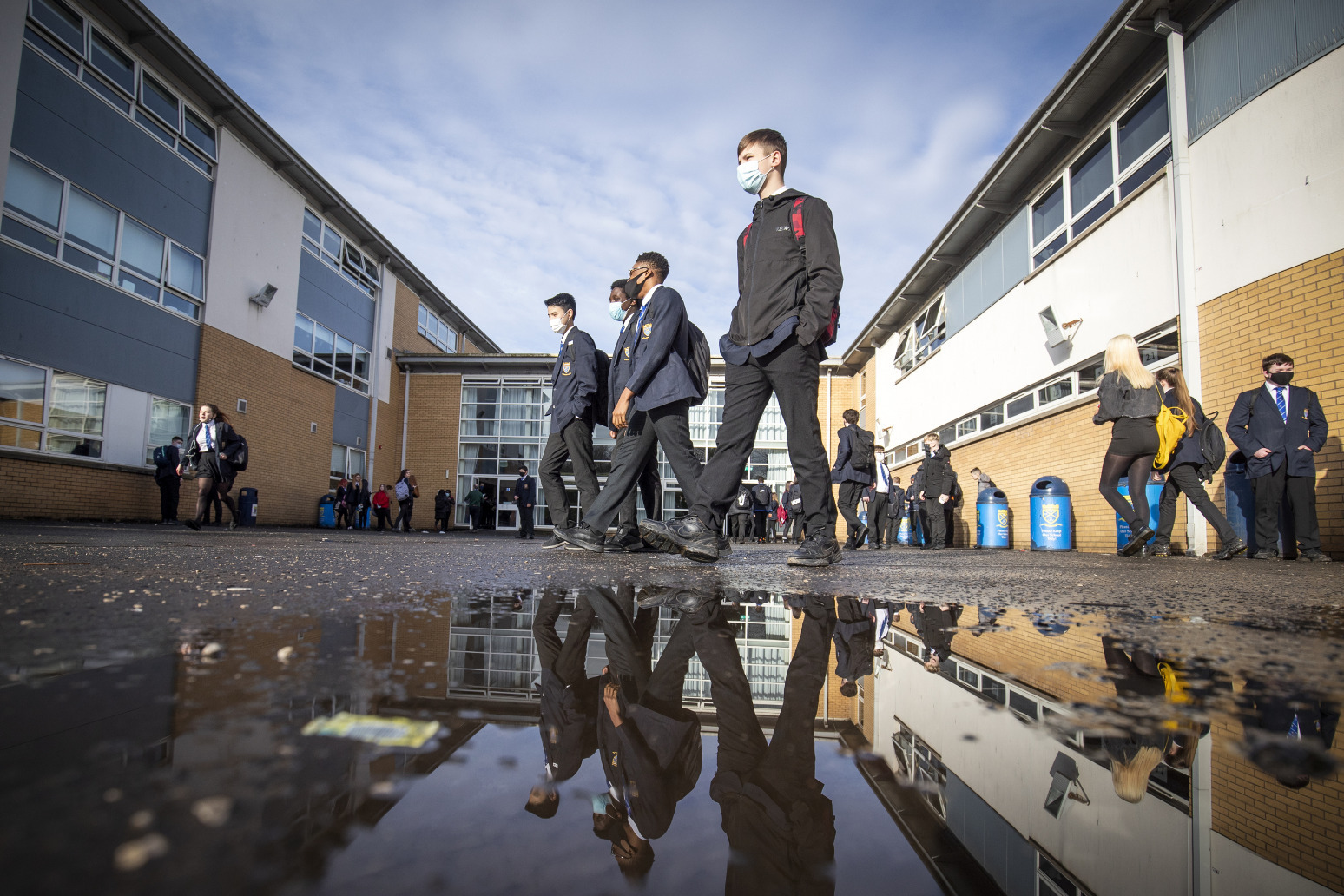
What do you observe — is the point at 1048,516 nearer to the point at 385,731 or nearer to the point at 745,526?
the point at 385,731

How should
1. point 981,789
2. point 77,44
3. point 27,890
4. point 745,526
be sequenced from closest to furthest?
point 27,890 → point 981,789 → point 77,44 → point 745,526

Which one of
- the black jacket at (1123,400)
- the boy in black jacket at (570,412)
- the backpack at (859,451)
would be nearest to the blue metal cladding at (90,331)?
the boy in black jacket at (570,412)

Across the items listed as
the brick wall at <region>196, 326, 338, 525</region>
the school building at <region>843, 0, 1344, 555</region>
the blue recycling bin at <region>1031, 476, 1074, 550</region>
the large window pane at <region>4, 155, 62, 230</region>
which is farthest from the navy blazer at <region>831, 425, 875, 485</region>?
the brick wall at <region>196, 326, 338, 525</region>

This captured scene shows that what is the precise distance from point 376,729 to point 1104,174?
11.9 meters

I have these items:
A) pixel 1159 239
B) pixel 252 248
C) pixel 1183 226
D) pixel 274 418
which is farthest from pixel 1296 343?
pixel 274 418

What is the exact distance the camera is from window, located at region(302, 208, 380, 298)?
19016 millimetres

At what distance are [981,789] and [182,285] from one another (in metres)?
17.5

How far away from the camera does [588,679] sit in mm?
981

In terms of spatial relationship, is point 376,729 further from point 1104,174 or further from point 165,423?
point 165,423

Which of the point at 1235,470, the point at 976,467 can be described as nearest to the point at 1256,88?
the point at 1235,470

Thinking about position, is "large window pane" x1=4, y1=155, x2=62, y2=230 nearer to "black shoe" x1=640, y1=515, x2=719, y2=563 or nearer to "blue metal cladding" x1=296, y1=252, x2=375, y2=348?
"blue metal cladding" x1=296, y1=252, x2=375, y2=348

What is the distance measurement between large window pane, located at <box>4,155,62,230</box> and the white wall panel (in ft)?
11.2

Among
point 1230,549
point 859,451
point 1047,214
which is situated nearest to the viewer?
point 1230,549

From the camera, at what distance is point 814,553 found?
319 centimetres
